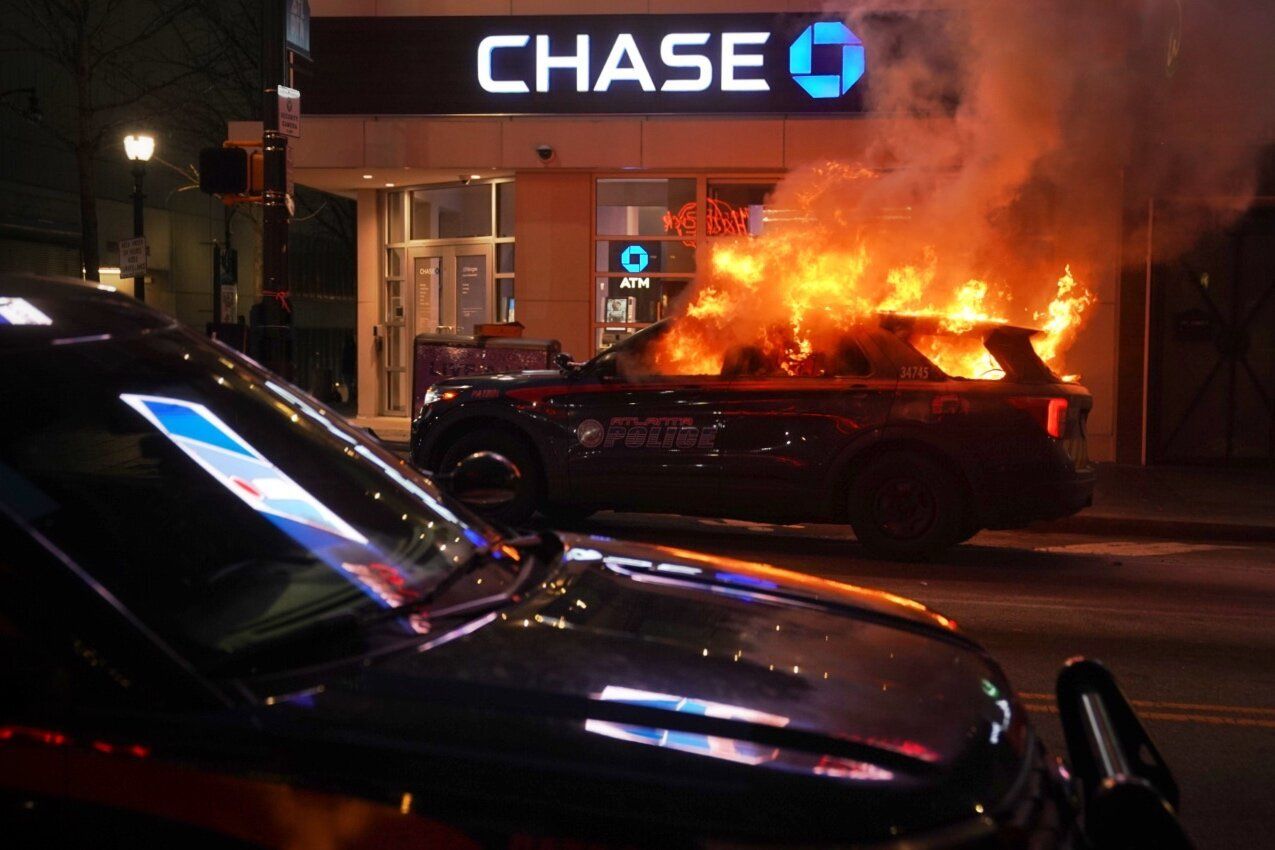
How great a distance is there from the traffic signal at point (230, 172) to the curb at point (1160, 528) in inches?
308

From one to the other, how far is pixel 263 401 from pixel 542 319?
15.6 meters

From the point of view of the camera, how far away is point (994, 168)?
11602 mm

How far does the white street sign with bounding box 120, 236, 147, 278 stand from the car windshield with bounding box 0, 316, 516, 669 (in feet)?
68.8

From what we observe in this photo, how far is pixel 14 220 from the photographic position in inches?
1356

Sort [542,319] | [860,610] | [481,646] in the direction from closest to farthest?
[481,646] → [860,610] → [542,319]

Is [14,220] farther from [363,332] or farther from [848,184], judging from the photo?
[848,184]

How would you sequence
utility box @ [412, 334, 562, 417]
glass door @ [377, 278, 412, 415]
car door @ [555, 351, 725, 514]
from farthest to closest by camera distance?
glass door @ [377, 278, 412, 415] < utility box @ [412, 334, 562, 417] < car door @ [555, 351, 725, 514]

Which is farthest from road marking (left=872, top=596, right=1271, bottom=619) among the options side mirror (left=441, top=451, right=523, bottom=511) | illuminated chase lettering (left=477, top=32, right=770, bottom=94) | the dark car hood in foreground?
illuminated chase lettering (left=477, top=32, right=770, bottom=94)

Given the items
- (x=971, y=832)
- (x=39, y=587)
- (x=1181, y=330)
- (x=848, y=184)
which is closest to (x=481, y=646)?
(x=39, y=587)

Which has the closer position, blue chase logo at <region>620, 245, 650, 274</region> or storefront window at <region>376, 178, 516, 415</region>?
blue chase logo at <region>620, 245, 650, 274</region>

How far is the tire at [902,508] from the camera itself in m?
9.75

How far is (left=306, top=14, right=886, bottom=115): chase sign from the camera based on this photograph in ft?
57.2

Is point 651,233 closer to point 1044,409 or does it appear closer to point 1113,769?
point 1044,409

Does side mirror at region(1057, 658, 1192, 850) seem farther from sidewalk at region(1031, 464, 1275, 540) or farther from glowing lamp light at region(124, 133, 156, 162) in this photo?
glowing lamp light at region(124, 133, 156, 162)
